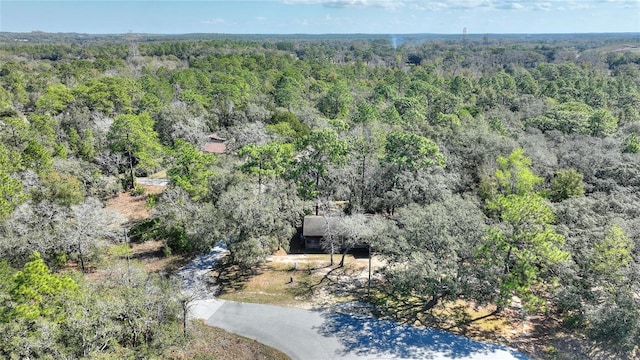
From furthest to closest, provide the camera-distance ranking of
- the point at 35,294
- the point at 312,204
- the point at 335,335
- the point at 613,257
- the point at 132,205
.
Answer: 1. the point at 132,205
2. the point at 312,204
3. the point at 335,335
4. the point at 613,257
5. the point at 35,294

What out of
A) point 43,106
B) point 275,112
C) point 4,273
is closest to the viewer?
point 4,273

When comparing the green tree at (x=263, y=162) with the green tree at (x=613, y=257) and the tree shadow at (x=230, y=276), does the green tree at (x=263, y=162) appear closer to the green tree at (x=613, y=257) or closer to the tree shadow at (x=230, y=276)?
the tree shadow at (x=230, y=276)

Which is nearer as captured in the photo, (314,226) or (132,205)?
(314,226)

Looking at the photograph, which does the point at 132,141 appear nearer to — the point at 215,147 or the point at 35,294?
the point at 215,147

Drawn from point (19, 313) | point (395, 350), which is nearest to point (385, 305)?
point (395, 350)

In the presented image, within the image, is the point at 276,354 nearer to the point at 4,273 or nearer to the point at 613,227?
the point at 4,273

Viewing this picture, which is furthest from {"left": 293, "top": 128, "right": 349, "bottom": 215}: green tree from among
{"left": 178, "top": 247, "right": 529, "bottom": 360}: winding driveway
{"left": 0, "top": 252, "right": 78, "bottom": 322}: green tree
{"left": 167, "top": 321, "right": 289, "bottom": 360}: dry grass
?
{"left": 0, "top": 252, "right": 78, "bottom": 322}: green tree

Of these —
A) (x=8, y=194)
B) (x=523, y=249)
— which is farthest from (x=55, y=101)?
(x=523, y=249)
